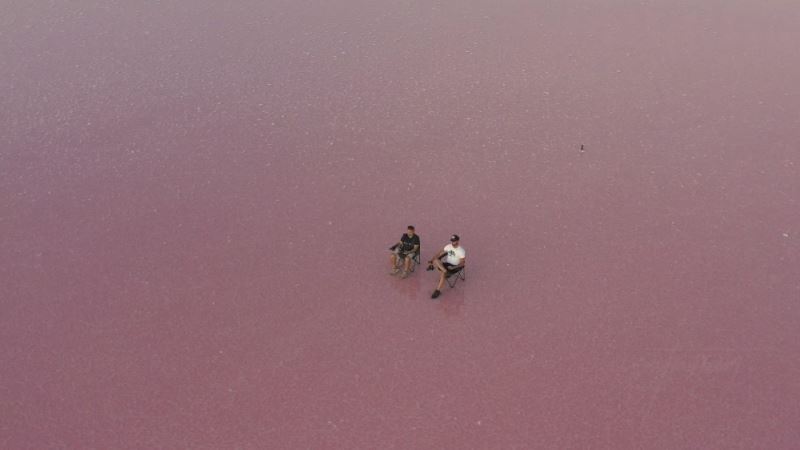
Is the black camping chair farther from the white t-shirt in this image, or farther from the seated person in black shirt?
the white t-shirt

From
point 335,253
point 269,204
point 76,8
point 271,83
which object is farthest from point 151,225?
point 76,8

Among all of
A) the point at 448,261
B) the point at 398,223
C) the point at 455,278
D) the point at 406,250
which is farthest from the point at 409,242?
the point at 398,223

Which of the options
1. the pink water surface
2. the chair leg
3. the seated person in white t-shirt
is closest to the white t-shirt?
the seated person in white t-shirt

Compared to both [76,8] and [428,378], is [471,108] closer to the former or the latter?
[428,378]

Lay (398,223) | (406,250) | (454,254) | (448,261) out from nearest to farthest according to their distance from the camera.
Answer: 1. (454,254)
2. (448,261)
3. (406,250)
4. (398,223)

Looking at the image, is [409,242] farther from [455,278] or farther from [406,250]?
[455,278]
